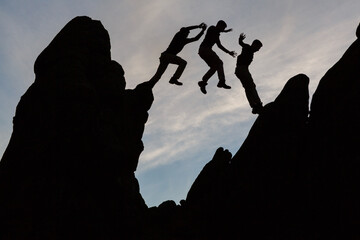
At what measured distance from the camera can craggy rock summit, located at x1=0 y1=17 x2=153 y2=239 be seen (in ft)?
65.3

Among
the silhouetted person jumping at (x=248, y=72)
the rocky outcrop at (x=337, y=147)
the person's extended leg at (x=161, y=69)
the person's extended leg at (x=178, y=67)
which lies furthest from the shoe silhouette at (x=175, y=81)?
the rocky outcrop at (x=337, y=147)

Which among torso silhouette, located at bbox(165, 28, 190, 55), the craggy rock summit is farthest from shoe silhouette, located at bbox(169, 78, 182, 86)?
the craggy rock summit

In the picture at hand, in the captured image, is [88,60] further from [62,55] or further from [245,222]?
[245,222]

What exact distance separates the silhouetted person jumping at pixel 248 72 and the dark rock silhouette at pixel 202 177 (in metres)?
0.64

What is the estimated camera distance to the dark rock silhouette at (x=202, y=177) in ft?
55.1

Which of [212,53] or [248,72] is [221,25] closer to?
[212,53]

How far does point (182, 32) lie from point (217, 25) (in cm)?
235

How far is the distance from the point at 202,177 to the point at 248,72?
9021 millimetres

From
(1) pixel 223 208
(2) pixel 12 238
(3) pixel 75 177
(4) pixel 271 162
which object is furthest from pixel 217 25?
(2) pixel 12 238

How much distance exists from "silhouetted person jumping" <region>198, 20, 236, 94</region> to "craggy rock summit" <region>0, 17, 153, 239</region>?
21.4ft

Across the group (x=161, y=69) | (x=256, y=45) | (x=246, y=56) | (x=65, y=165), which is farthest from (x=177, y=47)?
(x=65, y=165)

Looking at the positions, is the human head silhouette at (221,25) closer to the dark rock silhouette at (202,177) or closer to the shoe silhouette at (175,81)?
the shoe silhouette at (175,81)

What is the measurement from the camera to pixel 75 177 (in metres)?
21.4

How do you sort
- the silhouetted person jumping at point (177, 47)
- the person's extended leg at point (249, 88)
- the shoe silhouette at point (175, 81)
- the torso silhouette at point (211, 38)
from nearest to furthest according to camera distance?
1. the person's extended leg at point (249, 88)
2. the torso silhouette at point (211, 38)
3. the shoe silhouette at point (175, 81)
4. the silhouetted person jumping at point (177, 47)
